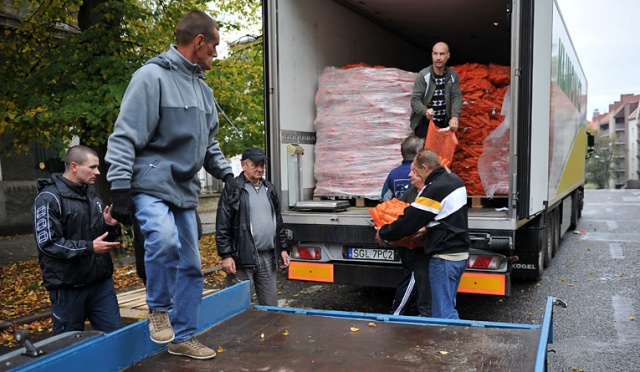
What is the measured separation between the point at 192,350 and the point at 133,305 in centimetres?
392

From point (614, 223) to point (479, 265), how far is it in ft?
41.0

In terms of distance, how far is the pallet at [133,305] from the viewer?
6.14 metres

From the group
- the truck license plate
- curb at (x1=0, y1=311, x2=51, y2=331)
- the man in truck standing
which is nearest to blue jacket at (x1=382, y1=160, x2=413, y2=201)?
the truck license plate

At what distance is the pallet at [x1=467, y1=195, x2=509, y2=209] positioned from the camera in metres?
6.00

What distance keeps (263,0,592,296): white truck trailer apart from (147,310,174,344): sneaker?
2849mm

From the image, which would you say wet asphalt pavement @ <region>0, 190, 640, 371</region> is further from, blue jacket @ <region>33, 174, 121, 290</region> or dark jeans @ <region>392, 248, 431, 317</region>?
blue jacket @ <region>33, 174, 121, 290</region>

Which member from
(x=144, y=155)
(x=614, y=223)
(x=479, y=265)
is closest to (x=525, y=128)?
(x=479, y=265)

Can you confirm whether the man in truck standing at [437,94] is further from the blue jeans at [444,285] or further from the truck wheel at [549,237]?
the truck wheel at [549,237]

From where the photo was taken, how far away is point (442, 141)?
5.95 metres

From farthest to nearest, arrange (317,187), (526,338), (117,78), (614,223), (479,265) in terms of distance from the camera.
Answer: (614,223) < (117,78) < (317,187) < (479,265) < (526,338)

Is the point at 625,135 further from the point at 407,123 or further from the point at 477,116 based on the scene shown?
the point at 407,123

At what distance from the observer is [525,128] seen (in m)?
5.02

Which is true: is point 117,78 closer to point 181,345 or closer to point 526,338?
point 181,345

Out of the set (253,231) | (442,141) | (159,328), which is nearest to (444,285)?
(253,231)
